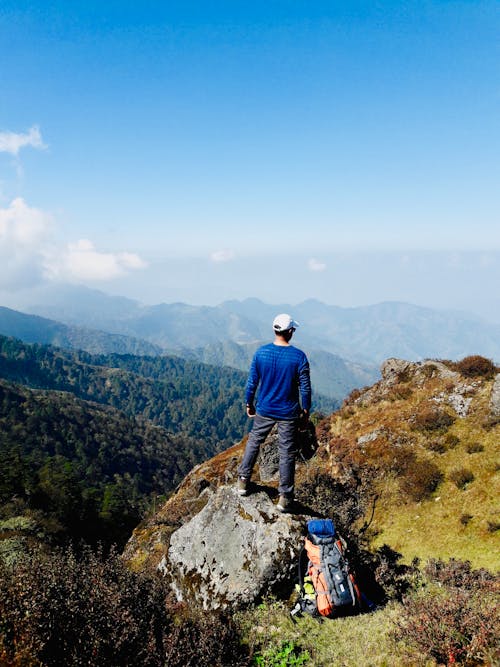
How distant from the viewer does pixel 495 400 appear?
15.7 m

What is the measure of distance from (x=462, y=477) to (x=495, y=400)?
4415 millimetres

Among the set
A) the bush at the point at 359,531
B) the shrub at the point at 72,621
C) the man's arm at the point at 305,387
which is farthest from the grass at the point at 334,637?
the man's arm at the point at 305,387

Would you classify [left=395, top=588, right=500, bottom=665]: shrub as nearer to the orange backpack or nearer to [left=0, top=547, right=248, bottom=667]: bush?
the orange backpack

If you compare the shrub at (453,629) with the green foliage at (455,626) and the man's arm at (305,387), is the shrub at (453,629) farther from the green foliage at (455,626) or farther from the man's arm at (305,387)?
the man's arm at (305,387)

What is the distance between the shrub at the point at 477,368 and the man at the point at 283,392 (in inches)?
567

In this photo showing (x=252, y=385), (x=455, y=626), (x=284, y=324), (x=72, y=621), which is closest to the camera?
(x=72, y=621)

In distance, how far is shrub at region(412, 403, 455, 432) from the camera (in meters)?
16.5

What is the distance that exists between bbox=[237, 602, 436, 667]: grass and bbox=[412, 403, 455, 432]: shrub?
10851 millimetres

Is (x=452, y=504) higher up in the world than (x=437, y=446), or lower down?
lower down

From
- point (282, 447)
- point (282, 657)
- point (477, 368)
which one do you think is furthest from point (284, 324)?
point (477, 368)

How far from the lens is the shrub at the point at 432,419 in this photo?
54.3 feet

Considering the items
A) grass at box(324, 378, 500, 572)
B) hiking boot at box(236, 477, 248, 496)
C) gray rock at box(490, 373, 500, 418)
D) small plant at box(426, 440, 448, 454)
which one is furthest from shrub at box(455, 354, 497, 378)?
hiking boot at box(236, 477, 248, 496)

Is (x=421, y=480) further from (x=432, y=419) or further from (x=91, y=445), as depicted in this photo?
(x=91, y=445)

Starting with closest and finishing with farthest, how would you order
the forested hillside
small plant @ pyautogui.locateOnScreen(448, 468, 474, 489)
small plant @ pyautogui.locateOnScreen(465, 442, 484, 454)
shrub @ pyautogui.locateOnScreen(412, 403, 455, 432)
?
small plant @ pyautogui.locateOnScreen(448, 468, 474, 489) < small plant @ pyautogui.locateOnScreen(465, 442, 484, 454) < shrub @ pyautogui.locateOnScreen(412, 403, 455, 432) < the forested hillside
